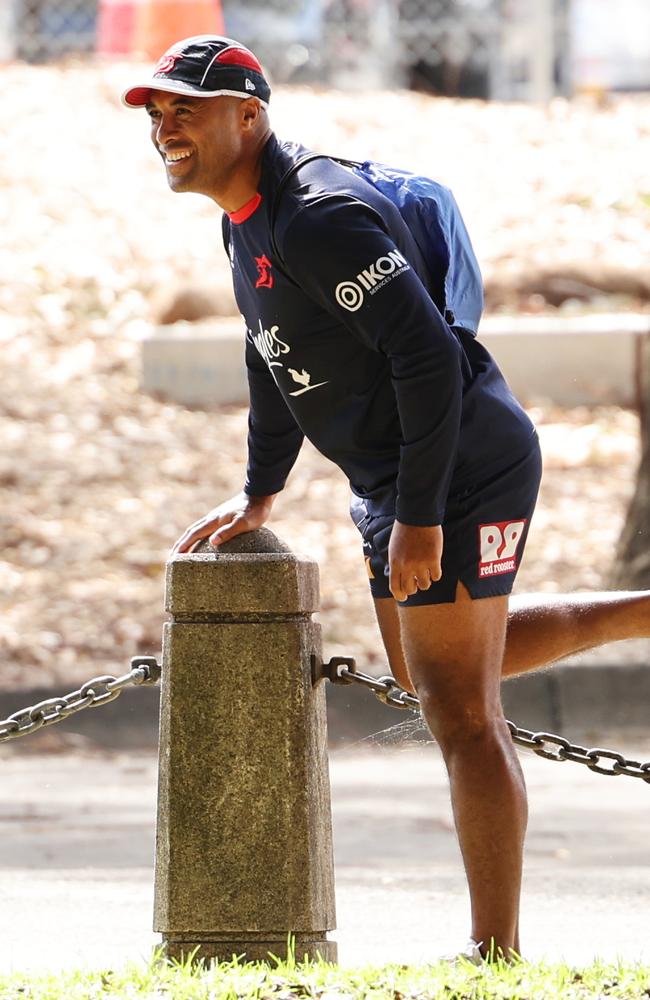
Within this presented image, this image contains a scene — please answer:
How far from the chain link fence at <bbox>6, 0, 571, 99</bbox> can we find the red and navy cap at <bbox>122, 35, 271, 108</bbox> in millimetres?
15621

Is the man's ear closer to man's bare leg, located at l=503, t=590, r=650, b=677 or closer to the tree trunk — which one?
man's bare leg, located at l=503, t=590, r=650, b=677

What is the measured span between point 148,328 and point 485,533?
1029 cm

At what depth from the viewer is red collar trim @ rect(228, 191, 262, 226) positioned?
4.47 metres

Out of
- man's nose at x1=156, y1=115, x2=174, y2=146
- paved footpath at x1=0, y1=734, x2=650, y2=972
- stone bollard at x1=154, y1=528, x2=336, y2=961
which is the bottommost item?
paved footpath at x1=0, y1=734, x2=650, y2=972

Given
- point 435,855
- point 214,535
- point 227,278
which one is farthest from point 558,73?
point 214,535

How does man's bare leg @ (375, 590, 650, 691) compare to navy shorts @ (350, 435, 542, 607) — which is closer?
navy shorts @ (350, 435, 542, 607)

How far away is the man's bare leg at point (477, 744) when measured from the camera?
14.4ft

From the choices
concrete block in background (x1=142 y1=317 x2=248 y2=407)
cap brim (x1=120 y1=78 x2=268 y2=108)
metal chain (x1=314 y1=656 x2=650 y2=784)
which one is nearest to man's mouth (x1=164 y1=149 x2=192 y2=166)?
cap brim (x1=120 y1=78 x2=268 y2=108)

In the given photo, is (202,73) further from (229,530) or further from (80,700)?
(80,700)

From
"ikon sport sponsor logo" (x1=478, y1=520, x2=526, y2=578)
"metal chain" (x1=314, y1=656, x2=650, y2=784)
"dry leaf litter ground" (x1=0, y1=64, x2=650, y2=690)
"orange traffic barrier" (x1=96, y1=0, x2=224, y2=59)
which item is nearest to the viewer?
"ikon sport sponsor logo" (x1=478, y1=520, x2=526, y2=578)

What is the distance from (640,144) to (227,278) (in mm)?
5548

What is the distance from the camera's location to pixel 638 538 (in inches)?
402

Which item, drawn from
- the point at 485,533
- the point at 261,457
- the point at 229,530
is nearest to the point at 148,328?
the point at 261,457

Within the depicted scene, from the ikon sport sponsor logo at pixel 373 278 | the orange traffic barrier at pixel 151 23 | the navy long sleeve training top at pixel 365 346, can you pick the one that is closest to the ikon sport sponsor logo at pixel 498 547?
the navy long sleeve training top at pixel 365 346
